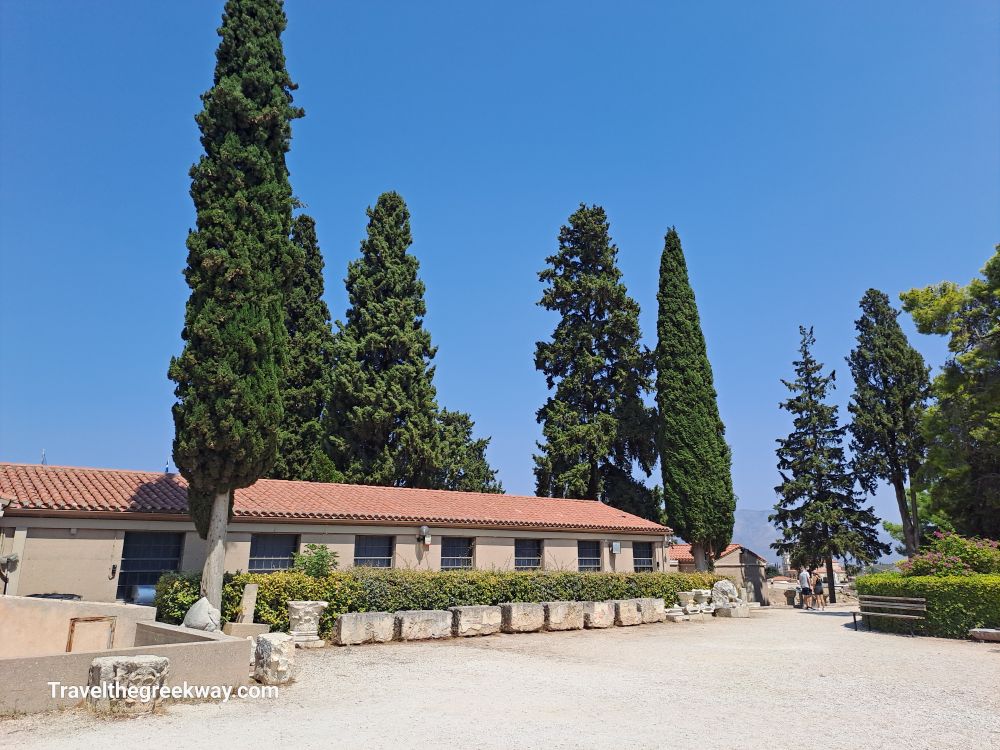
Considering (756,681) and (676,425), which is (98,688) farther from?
(676,425)

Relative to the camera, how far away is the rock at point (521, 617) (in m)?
17.5

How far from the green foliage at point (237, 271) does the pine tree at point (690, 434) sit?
21.0 m

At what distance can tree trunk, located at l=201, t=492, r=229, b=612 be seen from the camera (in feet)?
49.2

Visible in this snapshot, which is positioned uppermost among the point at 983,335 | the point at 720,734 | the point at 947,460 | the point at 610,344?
the point at 610,344

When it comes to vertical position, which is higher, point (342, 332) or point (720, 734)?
point (342, 332)

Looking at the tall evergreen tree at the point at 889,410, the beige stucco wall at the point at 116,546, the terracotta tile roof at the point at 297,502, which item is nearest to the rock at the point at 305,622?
the beige stucco wall at the point at 116,546

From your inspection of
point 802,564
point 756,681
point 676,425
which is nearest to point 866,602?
point 756,681

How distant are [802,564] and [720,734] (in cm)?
3192

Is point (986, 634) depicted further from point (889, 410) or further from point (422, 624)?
point (889, 410)

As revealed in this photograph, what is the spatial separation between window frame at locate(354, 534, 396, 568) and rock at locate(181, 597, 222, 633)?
837 cm

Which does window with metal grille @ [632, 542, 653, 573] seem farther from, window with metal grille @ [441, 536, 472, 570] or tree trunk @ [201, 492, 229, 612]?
tree trunk @ [201, 492, 229, 612]

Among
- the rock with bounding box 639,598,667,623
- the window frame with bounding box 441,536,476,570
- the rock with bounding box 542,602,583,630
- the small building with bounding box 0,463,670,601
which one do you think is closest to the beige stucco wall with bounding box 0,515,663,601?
the small building with bounding box 0,463,670,601

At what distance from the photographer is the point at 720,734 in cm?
752

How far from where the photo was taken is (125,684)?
26.3 ft
